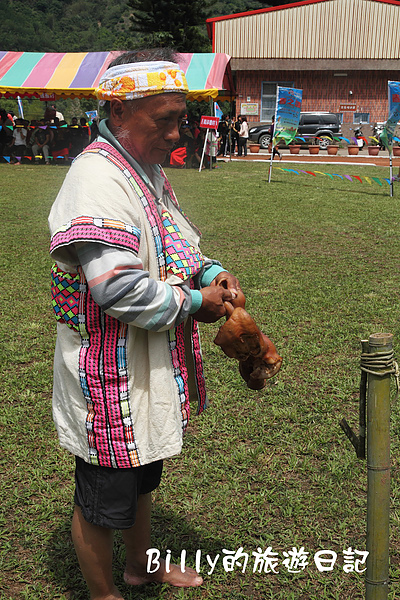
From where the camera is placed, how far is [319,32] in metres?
33.6

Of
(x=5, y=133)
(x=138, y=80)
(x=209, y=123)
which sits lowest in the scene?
(x=5, y=133)

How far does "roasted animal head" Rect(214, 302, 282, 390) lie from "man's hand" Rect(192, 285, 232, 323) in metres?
0.06

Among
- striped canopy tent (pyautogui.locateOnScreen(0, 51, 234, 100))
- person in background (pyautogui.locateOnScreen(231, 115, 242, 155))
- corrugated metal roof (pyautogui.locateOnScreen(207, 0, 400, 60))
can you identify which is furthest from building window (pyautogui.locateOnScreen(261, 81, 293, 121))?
striped canopy tent (pyautogui.locateOnScreen(0, 51, 234, 100))

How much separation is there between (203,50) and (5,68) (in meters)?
23.5

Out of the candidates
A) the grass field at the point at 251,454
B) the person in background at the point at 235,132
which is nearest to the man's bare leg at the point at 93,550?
the grass field at the point at 251,454

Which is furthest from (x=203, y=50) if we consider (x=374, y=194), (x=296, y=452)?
(x=296, y=452)

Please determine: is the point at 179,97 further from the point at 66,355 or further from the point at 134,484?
the point at 134,484

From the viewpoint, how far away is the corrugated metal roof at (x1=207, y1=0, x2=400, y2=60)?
32.9m

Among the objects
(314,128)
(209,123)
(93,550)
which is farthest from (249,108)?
(93,550)

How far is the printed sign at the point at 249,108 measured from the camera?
111 ft

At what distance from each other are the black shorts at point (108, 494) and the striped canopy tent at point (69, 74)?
15521 millimetres

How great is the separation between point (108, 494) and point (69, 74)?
18.0 metres

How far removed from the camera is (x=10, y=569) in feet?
7.59

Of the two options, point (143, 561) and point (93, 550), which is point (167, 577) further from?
point (93, 550)
